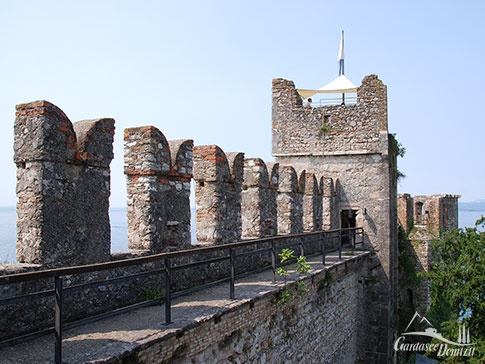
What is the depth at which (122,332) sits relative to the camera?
3943 mm

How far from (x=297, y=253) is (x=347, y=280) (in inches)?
63.9

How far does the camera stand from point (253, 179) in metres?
8.16

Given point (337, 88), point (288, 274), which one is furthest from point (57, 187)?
point (337, 88)

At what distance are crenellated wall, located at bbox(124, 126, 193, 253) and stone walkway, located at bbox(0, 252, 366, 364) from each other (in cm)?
87

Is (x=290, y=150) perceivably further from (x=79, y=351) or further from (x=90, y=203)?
(x=79, y=351)

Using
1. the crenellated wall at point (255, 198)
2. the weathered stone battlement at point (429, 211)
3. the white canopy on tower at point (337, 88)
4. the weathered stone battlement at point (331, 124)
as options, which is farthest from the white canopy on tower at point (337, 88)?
the weathered stone battlement at point (429, 211)

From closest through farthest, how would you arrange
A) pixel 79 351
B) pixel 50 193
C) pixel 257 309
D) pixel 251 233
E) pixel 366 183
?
pixel 79 351 < pixel 50 193 < pixel 257 309 < pixel 251 233 < pixel 366 183

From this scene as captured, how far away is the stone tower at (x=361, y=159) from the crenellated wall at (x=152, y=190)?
7.75 metres

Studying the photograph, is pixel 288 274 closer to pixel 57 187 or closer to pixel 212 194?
pixel 212 194


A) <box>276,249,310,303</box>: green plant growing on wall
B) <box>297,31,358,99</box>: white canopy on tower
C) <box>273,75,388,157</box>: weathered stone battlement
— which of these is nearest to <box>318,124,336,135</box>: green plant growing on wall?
<box>273,75,388,157</box>: weathered stone battlement

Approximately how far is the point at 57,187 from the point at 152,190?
137 centimetres

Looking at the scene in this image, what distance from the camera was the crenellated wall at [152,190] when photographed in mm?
5496

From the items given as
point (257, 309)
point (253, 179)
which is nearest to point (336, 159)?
point (253, 179)

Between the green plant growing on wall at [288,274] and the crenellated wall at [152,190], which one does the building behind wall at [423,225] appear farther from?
the crenellated wall at [152,190]
